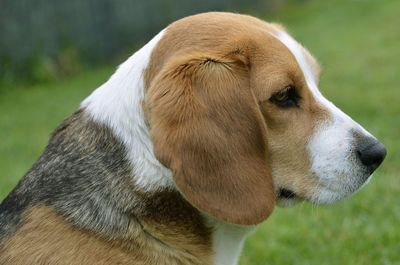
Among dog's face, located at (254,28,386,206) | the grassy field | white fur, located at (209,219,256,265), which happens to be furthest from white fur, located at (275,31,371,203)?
the grassy field

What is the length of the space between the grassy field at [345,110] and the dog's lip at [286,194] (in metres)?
1.32

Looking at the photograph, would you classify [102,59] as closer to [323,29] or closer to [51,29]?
[51,29]

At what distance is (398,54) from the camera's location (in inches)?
575

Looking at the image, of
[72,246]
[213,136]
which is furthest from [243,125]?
[72,246]

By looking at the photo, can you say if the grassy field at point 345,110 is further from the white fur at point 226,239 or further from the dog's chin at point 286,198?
the white fur at point 226,239

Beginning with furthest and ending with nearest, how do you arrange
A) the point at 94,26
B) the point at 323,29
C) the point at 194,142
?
1. the point at 323,29
2. the point at 94,26
3. the point at 194,142

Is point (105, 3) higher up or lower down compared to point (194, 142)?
lower down

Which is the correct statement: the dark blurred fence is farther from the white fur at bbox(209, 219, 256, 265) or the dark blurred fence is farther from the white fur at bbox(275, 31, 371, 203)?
the white fur at bbox(275, 31, 371, 203)

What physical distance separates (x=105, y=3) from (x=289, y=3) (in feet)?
→ 26.9

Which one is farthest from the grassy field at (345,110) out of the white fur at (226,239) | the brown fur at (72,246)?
the brown fur at (72,246)

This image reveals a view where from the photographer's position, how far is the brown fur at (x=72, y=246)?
3.78 meters

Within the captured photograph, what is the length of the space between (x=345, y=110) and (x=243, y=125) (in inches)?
277

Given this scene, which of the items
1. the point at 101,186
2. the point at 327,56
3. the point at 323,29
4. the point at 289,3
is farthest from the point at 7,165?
the point at 289,3

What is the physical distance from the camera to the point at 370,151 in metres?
3.98
